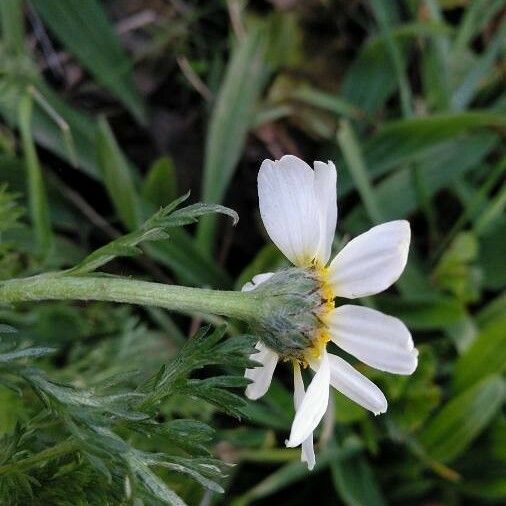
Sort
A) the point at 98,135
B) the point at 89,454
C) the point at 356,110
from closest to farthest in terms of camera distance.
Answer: the point at 89,454, the point at 98,135, the point at 356,110

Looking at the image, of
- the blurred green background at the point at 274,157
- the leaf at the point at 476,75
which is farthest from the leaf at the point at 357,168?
the leaf at the point at 476,75

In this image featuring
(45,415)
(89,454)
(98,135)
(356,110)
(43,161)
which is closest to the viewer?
(89,454)

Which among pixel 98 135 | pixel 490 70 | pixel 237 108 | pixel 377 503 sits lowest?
pixel 377 503

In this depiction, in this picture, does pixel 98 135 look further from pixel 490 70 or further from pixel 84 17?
pixel 490 70

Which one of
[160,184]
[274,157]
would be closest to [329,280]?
[160,184]

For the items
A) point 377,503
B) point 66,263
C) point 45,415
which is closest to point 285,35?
point 66,263

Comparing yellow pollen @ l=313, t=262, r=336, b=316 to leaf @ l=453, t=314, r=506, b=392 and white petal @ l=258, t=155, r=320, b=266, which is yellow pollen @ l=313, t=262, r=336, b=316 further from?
leaf @ l=453, t=314, r=506, b=392

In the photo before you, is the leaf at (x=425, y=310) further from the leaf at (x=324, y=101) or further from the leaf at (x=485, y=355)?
the leaf at (x=324, y=101)
